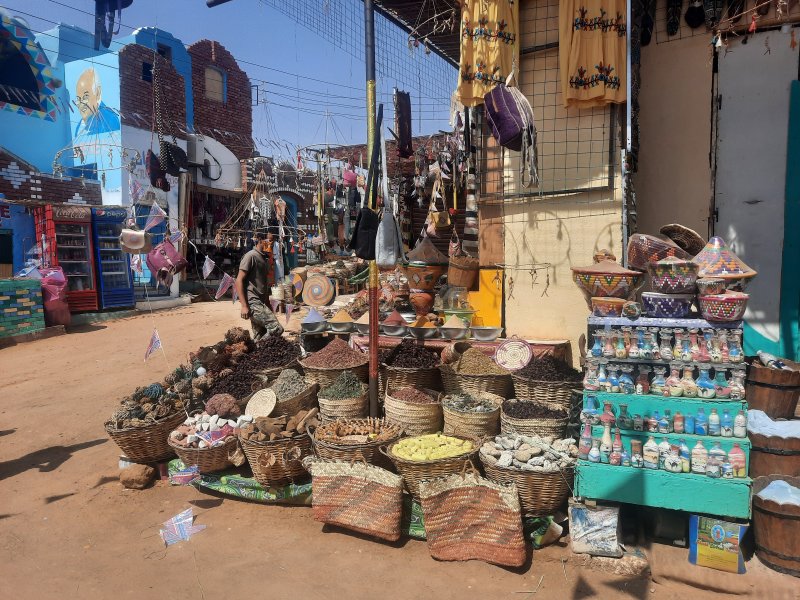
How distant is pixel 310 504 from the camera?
14.8ft

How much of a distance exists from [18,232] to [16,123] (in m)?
3.16

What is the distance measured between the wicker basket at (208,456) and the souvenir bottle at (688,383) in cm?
358

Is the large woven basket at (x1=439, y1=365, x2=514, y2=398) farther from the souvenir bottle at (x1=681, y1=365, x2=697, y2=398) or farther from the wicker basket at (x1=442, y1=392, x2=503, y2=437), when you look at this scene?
the souvenir bottle at (x1=681, y1=365, x2=697, y2=398)

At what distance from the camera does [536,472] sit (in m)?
3.77

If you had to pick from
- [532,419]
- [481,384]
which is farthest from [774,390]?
[481,384]

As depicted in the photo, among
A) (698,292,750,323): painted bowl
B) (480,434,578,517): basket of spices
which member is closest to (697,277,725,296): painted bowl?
(698,292,750,323): painted bowl

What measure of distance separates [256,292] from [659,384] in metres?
4.98

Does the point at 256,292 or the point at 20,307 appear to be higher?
the point at 256,292

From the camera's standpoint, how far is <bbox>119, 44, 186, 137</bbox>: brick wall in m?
14.6

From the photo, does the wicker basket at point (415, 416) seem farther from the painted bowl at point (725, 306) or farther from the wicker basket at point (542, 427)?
the painted bowl at point (725, 306)

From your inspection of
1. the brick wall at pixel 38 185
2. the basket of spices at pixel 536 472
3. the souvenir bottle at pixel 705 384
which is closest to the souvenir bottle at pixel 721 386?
the souvenir bottle at pixel 705 384

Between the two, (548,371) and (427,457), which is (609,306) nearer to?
(548,371)

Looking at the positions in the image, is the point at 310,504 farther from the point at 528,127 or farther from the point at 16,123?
the point at 16,123

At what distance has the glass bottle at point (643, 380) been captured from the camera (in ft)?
12.3
